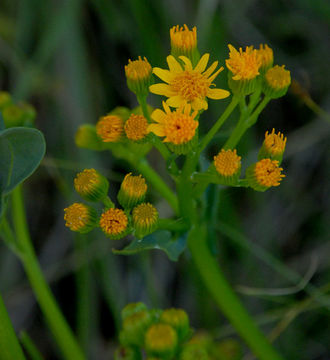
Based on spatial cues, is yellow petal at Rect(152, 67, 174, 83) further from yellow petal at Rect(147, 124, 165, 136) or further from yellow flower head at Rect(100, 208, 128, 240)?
yellow flower head at Rect(100, 208, 128, 240)

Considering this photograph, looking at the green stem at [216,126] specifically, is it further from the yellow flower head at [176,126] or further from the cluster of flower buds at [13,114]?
the cluster of flower buds at [13,114]

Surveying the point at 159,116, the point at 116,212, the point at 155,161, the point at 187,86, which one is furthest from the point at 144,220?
the point at 155,161

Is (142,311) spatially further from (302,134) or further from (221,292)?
(302,134)

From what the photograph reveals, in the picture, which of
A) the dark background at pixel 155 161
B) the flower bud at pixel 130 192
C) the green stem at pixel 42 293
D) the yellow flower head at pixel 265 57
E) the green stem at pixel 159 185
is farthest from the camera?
the dark background at pixel 155 161

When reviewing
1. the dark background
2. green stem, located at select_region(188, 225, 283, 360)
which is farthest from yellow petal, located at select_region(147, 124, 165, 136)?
the dark background

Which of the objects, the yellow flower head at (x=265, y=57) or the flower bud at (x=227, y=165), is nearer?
the flower bud at (x=227, y=165)

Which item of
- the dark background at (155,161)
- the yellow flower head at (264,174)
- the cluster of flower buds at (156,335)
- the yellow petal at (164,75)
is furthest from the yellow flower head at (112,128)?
the dark background at (155,161)

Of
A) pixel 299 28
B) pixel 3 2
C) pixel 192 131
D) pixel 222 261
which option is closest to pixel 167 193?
pixel 192 131
